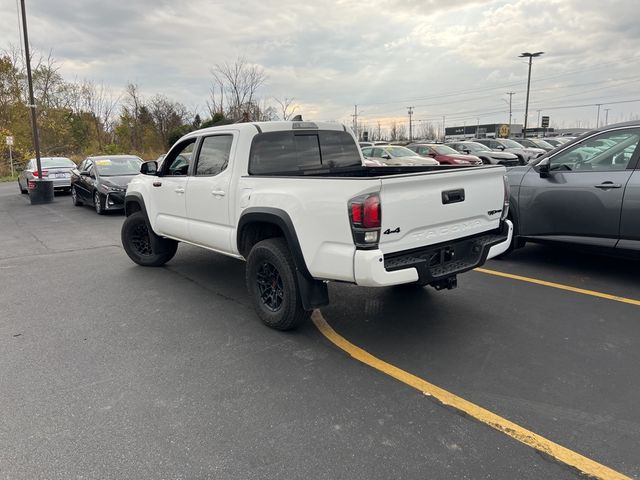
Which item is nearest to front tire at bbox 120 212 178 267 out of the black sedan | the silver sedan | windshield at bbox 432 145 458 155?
the black sedan

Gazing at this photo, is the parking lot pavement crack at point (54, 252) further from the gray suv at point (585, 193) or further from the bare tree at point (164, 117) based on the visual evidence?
the bare tree at point (164, 117)

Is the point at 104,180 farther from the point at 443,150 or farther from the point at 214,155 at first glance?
the point at 443,150

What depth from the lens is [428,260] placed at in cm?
366

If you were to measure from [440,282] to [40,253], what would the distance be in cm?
708

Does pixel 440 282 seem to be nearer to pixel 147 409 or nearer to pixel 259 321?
pixel 259 321

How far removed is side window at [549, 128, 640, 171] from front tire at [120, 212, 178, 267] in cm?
526

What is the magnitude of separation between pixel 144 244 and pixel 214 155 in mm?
2465

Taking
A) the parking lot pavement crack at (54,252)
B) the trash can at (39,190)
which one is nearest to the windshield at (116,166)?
the trash can at (39,190)

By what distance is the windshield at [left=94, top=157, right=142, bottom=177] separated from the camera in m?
12.8

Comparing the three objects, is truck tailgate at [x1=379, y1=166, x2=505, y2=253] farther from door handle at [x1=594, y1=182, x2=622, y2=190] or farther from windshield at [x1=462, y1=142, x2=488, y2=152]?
windshield at [x1=462, y1=142, x2=488, y2=152]

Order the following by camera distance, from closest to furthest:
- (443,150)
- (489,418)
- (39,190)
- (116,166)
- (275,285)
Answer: (489,418), (275,285), (116,166), (39,190), (443,150)

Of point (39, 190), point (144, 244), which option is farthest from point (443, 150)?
point (144, 244)

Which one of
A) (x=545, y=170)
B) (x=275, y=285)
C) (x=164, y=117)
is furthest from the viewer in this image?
(x=164, y=117)

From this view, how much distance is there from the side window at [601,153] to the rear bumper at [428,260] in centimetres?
191
